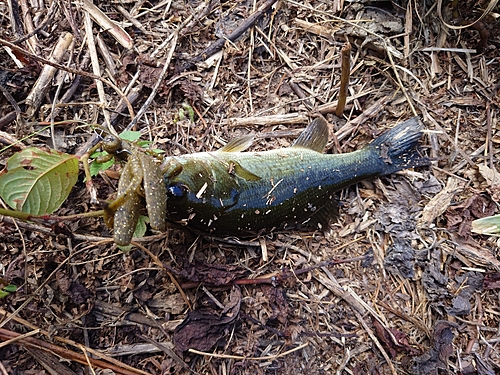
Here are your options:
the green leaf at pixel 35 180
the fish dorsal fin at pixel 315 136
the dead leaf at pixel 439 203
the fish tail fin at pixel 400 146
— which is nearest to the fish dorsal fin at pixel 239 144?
the fish dorsal fin at pixel 315 136

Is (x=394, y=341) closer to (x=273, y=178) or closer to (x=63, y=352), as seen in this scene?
(x=273, y=178)

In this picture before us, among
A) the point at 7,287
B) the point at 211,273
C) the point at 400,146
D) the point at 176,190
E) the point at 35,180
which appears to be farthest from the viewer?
the point at 400,146

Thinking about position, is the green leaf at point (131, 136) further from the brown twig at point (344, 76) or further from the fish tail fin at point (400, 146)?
the fish tail fin at point (400, 146)

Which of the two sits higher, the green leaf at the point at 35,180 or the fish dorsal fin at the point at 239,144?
the green leaf at the point at 35,180

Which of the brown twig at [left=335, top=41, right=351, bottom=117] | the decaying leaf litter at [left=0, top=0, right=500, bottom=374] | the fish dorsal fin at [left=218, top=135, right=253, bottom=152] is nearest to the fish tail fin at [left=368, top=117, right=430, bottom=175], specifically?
the decaying leaf litter at [left=0, top=0, right=500, bottom=374]

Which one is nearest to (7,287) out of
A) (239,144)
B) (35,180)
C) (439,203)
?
(35,180)

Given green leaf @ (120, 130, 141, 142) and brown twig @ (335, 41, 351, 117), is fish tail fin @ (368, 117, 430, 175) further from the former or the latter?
green leaf @ (120, 130, 141, 142)

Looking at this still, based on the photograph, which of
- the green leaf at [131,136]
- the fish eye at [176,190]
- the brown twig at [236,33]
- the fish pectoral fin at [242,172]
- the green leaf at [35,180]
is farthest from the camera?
the brown twig at [236,33]
